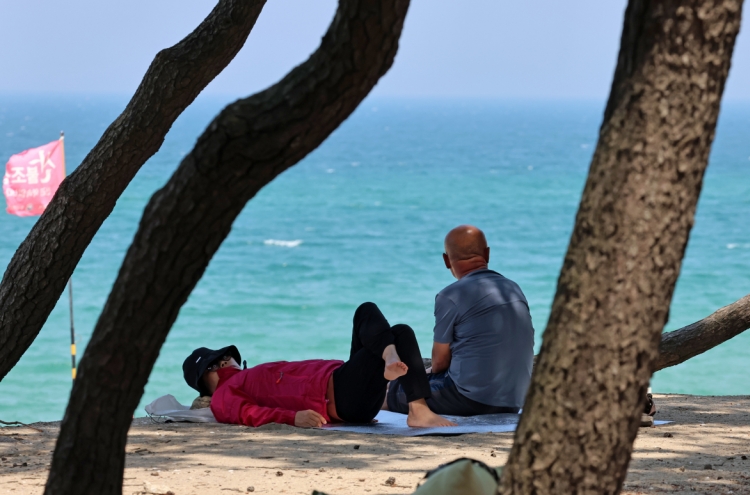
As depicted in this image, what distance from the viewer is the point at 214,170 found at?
2.25 meters

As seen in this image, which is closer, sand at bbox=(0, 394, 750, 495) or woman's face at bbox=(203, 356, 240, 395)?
sand at bbox=(0, 394, 750, 495)

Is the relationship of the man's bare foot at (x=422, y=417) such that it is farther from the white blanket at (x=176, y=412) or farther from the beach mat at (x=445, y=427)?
the white blanket at (x=176, y=412)

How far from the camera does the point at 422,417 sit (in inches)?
199

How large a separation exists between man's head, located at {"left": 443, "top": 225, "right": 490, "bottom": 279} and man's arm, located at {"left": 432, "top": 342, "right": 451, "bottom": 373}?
42cm

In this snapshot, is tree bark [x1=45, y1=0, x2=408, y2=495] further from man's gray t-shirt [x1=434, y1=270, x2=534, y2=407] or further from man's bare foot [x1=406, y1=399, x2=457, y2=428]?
man's gray t-shirt [x1=434, y1=270, x2=534, y2=407]

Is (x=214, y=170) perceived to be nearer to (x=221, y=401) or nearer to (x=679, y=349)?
(x=221, y=401)

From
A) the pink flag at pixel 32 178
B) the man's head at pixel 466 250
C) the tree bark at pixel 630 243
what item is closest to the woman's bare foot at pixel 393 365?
the man's head at pixel 466 250

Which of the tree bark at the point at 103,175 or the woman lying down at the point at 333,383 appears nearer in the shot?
the tree bark at the point at 103,175

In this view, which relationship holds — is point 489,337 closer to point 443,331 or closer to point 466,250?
point 443,331

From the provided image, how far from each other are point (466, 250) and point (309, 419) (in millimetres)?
1314

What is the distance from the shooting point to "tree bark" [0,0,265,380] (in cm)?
419

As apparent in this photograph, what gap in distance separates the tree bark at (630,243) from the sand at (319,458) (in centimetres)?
165

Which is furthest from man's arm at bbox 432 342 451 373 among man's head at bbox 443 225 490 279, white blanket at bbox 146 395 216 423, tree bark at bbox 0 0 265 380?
tree bark at bbox 0 0 265 380

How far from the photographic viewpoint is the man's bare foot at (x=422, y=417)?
503cm
